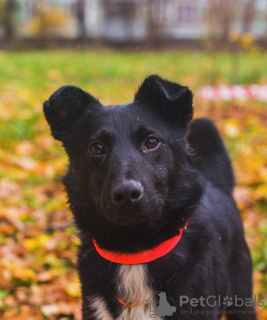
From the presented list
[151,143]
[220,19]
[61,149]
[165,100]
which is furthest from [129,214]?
[220,19]

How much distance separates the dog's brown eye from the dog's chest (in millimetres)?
675

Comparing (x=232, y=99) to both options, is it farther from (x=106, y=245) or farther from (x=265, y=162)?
(x=106, y=245)

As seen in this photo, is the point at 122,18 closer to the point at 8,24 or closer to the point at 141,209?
the point at 8,24

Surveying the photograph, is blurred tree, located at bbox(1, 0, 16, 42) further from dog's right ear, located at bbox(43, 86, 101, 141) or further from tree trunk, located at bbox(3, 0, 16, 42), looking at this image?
dog's right ear, located at bbox(43, 86, 101, 141)

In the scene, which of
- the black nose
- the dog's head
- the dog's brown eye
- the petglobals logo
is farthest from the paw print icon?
the dog's brown eye

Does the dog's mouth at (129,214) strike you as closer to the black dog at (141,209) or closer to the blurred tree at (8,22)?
the black dog at (141,209)

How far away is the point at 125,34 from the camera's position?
25609mm

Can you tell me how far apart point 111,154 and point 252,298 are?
5.13ft

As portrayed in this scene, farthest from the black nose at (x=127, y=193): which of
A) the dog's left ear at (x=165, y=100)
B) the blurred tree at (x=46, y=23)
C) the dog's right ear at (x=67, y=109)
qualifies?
the blurred tree at (x=46, y=23)

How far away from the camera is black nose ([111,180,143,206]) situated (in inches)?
89.4

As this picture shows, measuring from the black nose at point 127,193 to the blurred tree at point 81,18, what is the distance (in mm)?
22862

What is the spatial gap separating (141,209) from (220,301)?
915mm

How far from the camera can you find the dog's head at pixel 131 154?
7.93 ft

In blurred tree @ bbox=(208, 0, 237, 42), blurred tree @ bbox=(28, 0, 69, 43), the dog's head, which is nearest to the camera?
the dog's head
